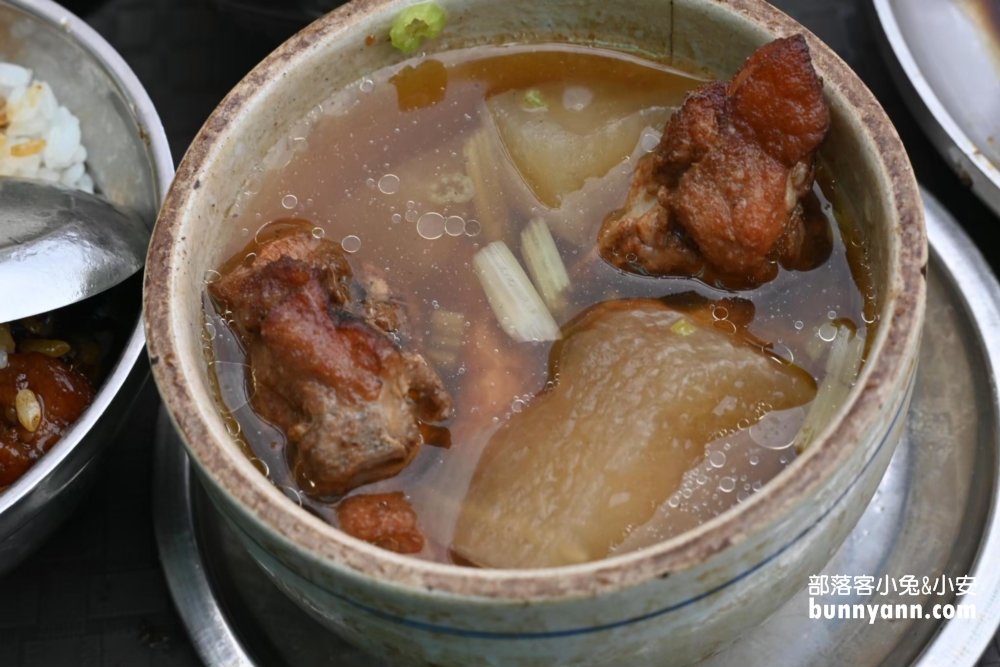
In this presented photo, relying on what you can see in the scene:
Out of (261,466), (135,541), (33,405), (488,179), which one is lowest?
(135,541)

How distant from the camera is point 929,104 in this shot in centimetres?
205

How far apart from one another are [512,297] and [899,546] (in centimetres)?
79

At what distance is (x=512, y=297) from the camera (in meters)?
1.49

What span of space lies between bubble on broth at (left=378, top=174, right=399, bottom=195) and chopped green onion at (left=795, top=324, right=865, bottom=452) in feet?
2.29

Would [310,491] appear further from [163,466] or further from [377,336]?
[163,466]

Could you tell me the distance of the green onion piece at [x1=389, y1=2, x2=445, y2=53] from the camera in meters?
1.56

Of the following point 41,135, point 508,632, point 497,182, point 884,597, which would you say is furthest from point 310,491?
point 41,135

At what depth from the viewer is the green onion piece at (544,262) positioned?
1503mm

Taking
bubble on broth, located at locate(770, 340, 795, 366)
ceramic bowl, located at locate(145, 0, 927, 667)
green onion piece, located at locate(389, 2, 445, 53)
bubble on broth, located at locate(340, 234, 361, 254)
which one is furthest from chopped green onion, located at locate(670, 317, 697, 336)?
green onion piece, located at locate(389, 2, 445, 53)

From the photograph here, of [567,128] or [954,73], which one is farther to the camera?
[954,73]

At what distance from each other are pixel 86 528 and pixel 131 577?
0.14 metres

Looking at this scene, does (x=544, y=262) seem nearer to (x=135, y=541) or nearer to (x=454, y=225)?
(x=454, y=225)

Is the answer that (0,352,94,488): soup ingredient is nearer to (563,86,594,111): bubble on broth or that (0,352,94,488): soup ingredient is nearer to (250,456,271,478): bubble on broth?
(250,456,271,478): bubble on broth

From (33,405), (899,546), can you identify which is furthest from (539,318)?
(33,405)
